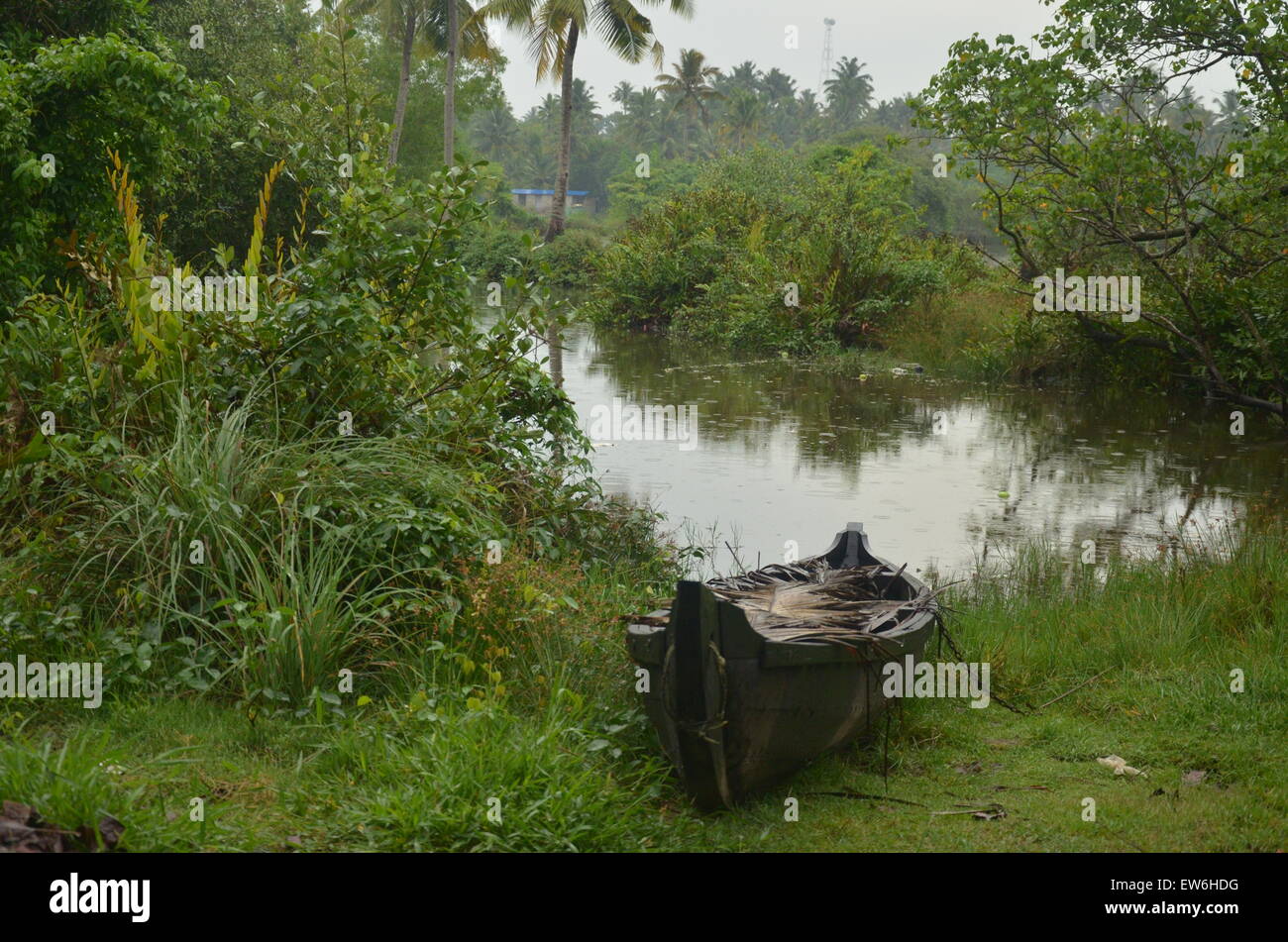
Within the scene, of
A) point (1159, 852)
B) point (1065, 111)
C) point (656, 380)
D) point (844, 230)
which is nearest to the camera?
point (1159, 852)

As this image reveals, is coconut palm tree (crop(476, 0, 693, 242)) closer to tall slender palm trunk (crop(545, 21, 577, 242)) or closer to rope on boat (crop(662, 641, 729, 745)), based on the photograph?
tall slender palm trunk (crop(545, 21, 577, 242))

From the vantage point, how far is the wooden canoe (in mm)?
5121

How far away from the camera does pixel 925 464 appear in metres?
14.4

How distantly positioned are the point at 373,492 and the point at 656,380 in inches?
599

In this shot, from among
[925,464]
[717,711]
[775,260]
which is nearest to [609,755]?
[717,711]

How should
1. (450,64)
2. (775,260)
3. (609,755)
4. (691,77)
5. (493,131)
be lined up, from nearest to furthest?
(609,755) < (775,260) < (450,64) < (691,77) < (493,131)

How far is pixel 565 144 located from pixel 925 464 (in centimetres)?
3156

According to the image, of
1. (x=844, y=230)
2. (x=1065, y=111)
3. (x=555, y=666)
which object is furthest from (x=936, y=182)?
(x=555, y=666)

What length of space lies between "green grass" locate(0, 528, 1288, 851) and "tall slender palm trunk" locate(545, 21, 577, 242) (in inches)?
1391

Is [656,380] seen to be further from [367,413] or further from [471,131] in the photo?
[471,131]

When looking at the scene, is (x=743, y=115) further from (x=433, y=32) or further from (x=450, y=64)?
(x=450, y=64)

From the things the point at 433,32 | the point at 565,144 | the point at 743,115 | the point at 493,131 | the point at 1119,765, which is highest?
the point at 493,131
